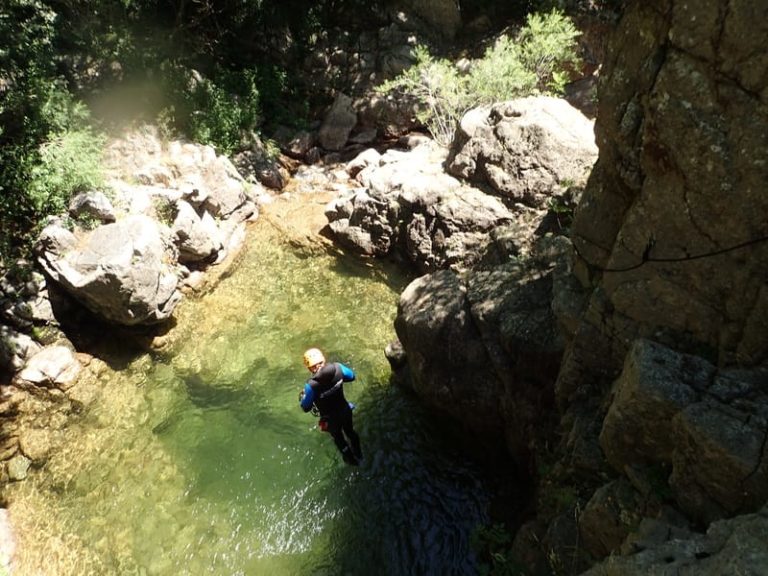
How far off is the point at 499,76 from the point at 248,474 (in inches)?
476

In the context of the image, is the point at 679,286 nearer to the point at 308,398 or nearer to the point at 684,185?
the point at 684,185

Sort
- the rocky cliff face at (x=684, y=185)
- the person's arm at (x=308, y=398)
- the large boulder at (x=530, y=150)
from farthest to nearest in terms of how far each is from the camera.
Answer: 1. the large boulder at (x=530, y=150)
2. the person's arm at (x=308, y=398)
3. the rocky cliff face at (x=684, y=185)

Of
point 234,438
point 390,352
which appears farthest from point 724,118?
point 234,438

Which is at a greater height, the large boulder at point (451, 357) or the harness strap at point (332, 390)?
the large boulder at point (451, 357)

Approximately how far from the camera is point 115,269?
34.2 feet

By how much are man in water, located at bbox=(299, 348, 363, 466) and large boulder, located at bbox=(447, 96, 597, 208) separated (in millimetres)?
6620

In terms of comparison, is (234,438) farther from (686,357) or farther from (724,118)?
(724,118)

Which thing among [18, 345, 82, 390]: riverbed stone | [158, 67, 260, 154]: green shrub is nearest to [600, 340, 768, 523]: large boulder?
[18, 345, 82, 390]: riverbed stone

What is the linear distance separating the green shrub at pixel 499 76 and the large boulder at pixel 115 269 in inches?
356

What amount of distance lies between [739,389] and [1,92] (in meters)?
15.2

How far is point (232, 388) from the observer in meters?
10.3

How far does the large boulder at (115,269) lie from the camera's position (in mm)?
10477

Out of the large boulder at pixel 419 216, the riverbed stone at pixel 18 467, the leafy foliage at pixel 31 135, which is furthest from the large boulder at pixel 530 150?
the riverbed stone at pixel 18 467

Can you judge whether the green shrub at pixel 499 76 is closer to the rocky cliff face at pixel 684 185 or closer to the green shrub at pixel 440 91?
the green shrub at pixel 440 91
